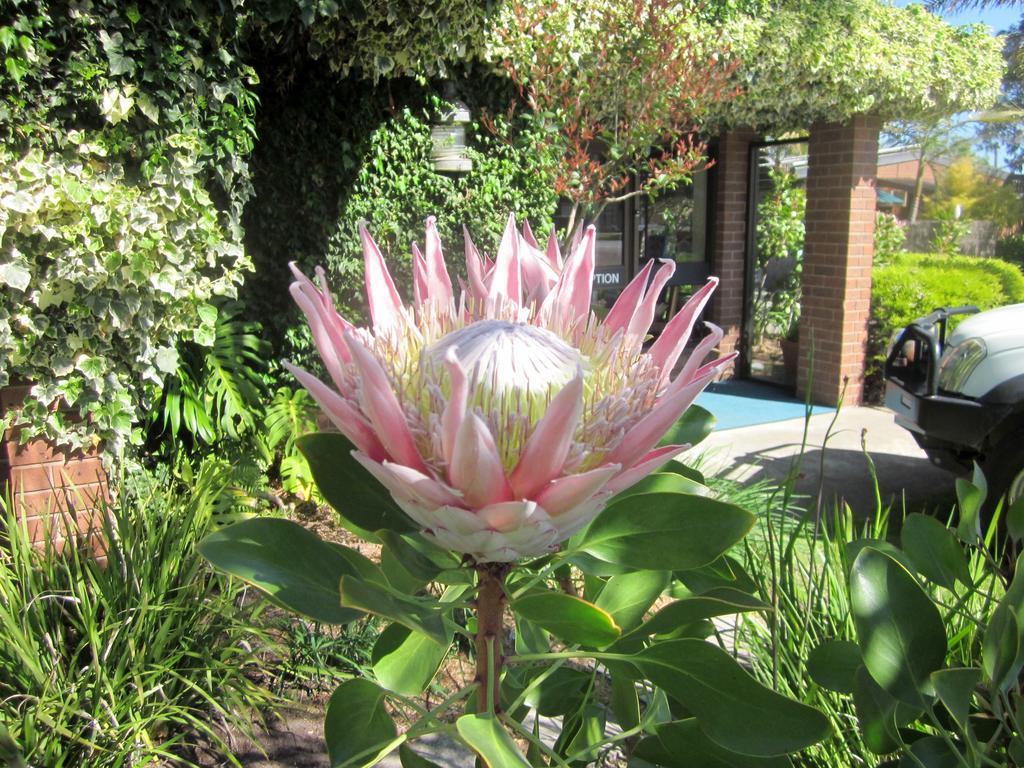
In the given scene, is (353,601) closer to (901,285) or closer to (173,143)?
(173,143)

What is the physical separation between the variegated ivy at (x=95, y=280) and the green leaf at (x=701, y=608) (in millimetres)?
3221

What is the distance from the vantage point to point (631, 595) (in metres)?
0.86

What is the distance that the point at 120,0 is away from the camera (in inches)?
126

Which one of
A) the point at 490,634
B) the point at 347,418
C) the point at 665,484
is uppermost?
the point at 347,418

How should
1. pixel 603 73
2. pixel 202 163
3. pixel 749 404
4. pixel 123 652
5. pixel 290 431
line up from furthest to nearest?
pixel 749 404 < pixel 603 73 < pixel 290 431 < pixel 202 163 < pixel 123 652

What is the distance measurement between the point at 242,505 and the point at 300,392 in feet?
4.66

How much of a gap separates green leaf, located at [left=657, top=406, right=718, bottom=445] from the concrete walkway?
416 centimetres

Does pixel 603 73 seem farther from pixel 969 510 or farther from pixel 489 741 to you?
pixel 489 741

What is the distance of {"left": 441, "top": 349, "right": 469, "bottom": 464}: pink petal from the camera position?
1.81ft

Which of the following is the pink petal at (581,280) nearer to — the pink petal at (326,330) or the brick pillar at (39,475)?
the pink petal at (326,330)

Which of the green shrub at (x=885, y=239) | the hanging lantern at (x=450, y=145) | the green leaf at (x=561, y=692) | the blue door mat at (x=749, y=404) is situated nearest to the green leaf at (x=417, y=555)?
the green leaf at (x=561, y=692)

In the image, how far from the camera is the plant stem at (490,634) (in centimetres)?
69

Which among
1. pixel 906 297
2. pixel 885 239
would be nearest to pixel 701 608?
pixel 906 297

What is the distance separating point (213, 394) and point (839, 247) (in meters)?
6.01
